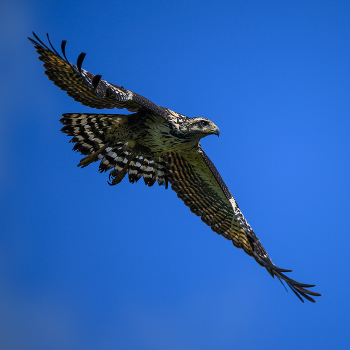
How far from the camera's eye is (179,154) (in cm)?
1055

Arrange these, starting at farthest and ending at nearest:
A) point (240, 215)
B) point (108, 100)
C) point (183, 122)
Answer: point (240, 215), point (183, 122), point (108, 100)

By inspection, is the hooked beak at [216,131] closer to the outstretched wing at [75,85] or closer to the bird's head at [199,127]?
the bird's head at [199,127]

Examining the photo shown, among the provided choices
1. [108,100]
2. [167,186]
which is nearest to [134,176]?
[167,186]

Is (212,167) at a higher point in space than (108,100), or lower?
higher

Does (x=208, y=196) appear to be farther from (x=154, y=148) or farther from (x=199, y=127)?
(x=199, y=127)

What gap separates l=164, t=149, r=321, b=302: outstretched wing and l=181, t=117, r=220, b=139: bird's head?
1.09 m

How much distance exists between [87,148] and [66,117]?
894 mm

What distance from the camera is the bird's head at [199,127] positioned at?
9180mm

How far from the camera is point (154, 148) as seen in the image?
10039 mm

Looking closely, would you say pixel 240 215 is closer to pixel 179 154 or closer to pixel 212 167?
pixel 212 167

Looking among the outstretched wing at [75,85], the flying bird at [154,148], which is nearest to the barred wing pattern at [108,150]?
the flying bird at [154,148]

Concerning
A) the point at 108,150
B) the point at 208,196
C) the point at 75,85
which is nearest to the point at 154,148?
the point at 108,150

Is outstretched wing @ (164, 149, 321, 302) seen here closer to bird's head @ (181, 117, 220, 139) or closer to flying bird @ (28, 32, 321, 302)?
flying bird @ (28, 32, 321, 302)

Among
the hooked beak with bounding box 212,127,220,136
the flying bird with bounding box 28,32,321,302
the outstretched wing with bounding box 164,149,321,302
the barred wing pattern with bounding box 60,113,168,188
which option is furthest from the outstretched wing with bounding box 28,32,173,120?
the outstretched wing with bounding box 164,149,321,302
